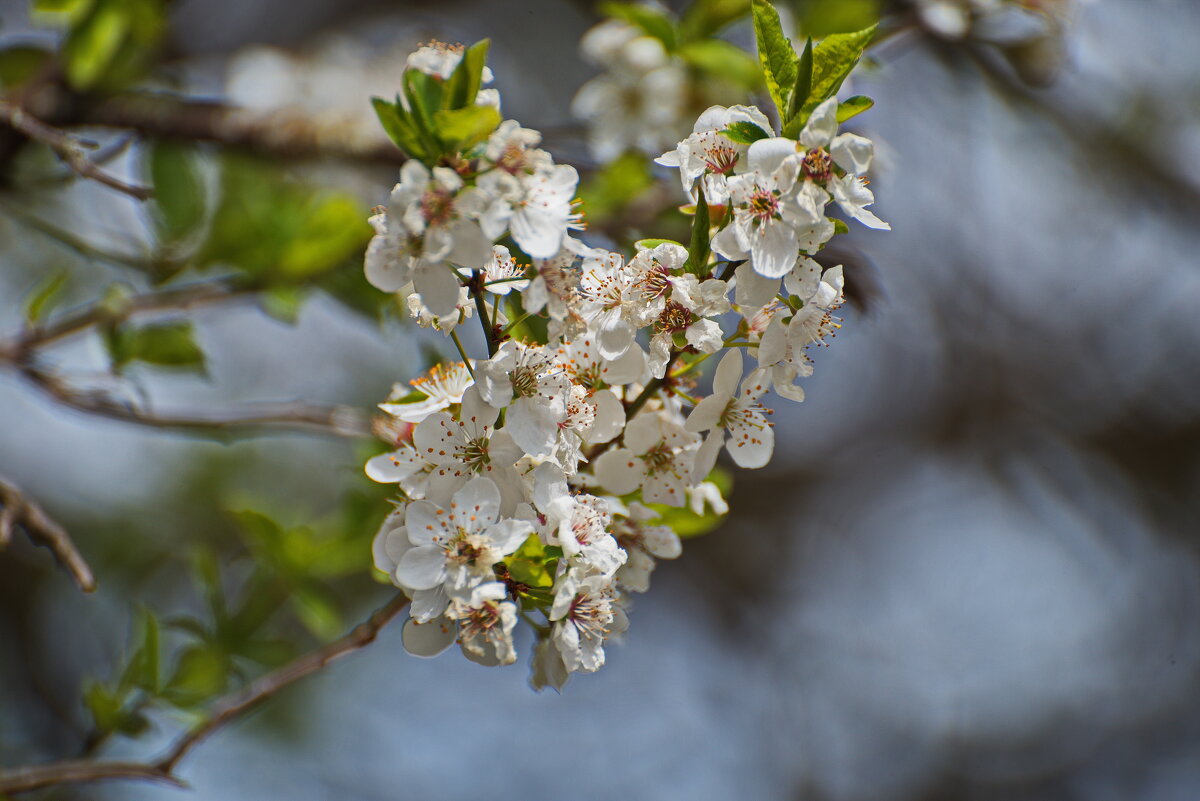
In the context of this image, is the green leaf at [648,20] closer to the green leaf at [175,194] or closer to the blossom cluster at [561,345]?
the green leaf at [175,194]

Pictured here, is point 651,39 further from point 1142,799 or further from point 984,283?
point 1142,799

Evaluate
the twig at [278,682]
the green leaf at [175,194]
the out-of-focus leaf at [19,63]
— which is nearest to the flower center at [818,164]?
the twig at [278,682]

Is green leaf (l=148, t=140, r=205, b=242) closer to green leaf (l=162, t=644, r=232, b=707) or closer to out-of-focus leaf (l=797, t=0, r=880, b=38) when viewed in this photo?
green leaf (l=162, t=644, r=232, b=707)

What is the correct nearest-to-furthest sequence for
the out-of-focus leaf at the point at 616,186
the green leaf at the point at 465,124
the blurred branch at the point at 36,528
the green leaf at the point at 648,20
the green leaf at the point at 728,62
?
the green leaf at the point at 465,124 < the blurred branch at the point at 36,528 < the green leaf at the point at 728,62 < the green leaf at the point at 648,20 < the out-of-focus leaf at the point at 616,186

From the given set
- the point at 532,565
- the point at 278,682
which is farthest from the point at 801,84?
the point at 278,682

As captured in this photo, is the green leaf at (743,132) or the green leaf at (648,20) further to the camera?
the green leaf at (648,20)

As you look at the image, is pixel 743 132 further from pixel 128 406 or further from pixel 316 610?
pixel 128 406

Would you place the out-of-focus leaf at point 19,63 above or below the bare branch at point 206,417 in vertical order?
above
